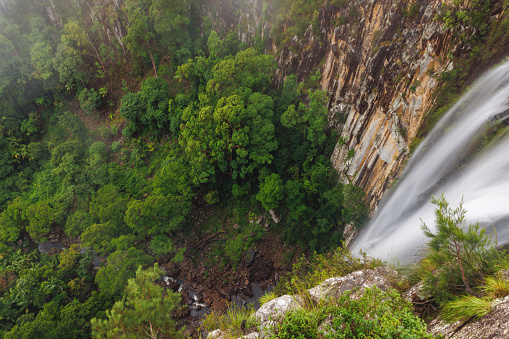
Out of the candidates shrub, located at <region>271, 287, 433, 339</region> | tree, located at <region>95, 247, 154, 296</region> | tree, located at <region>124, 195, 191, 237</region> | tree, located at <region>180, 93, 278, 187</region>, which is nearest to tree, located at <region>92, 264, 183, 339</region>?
shrub, located at <region>271, 287, 433, 339</region>

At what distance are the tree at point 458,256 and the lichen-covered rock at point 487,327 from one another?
2.32 ft

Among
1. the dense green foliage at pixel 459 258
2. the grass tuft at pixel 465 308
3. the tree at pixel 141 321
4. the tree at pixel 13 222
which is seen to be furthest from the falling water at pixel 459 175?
the tree at pixel 13 222

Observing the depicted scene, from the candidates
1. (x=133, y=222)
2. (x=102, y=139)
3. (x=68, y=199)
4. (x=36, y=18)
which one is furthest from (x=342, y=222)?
(x=36, y=18)

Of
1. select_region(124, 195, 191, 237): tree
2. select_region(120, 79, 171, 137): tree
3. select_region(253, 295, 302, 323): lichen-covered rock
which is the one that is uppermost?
select_region(120, 79, 171, 137): tree

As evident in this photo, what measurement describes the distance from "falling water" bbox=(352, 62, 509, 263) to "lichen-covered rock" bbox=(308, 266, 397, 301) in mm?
1832

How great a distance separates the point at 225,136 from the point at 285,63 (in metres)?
7.60

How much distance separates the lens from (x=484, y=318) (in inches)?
173

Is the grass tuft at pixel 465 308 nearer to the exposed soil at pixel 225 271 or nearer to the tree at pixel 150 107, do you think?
the exposed soil at pixel 225 271

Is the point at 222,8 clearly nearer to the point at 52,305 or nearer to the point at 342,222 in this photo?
the point at 342,222

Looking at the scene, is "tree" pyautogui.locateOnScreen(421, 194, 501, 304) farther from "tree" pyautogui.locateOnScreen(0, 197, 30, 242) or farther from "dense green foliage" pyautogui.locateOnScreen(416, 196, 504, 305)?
"tree" pyautogui.locateOnScreen(0, 197, 30, 242)

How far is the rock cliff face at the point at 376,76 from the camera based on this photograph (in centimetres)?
→ 1098

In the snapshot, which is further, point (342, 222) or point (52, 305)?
point (342, 222)

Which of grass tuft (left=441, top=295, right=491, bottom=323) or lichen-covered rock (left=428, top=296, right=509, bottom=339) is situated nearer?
lichen-covered rock (left=428, top=296, right=509, bottom=339)

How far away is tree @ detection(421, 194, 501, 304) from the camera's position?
5.11m
